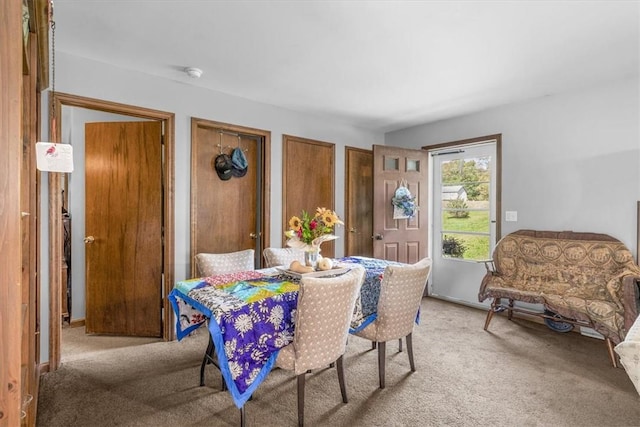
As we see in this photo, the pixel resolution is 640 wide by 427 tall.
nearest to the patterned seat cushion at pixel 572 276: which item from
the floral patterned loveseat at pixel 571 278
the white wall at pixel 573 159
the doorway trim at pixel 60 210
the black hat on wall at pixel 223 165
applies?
the floral patterned loveseat at pixel 571 278

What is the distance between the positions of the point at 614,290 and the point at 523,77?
2040 mm

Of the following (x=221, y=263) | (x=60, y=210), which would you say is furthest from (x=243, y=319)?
(x=60, y=210)

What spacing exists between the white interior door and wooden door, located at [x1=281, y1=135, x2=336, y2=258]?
1570 millimetres

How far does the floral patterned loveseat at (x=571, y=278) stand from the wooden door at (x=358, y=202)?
68.9 inches

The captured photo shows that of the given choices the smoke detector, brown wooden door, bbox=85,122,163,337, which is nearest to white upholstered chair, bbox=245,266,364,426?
brown wooden door, bbox=85,122,163,337

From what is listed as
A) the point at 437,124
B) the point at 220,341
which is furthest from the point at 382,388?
the point at 437,124

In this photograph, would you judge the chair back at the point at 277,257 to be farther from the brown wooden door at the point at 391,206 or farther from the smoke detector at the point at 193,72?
the smoke detector at the point at 193,72

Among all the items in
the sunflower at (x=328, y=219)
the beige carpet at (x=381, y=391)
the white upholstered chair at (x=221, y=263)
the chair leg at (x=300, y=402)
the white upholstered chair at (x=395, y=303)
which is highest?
the sunflower at (x=328, y=219)

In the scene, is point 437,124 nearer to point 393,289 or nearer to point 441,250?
point 441,250

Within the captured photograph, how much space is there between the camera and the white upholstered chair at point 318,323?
5.91 feet

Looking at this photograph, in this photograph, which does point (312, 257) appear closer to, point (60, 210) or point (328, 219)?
point (328, 219)

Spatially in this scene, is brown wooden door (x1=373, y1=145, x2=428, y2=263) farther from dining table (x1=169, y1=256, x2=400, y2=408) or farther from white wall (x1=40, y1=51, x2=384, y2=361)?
dining table (x1=169, y1=256, x2=400, y2=408)

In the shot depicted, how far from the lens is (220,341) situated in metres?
1.78

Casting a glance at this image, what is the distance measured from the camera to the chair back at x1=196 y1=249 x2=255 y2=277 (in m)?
2.72
